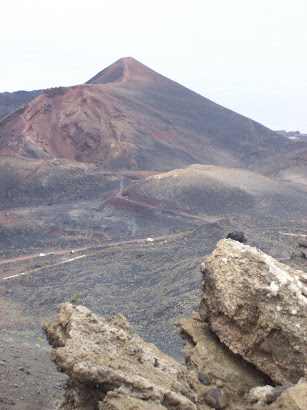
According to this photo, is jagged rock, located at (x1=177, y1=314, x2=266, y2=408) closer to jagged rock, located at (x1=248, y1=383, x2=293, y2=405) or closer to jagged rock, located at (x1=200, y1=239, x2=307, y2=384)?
jagged rock, located at (x1=200, y1=239, x2=307, y2=384)

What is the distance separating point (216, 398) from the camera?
5727mm

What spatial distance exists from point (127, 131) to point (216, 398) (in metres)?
42.1

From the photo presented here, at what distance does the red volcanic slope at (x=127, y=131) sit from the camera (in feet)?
144

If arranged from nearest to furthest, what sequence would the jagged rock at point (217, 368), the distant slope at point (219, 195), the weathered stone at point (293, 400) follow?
the weathered stone at point (293, 400) → the jagged rock at point (217, 368) → the distant slope at point (219, 195)

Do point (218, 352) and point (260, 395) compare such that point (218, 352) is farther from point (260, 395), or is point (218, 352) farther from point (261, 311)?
point (260, 395)

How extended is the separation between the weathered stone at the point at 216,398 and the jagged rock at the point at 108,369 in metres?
0.36

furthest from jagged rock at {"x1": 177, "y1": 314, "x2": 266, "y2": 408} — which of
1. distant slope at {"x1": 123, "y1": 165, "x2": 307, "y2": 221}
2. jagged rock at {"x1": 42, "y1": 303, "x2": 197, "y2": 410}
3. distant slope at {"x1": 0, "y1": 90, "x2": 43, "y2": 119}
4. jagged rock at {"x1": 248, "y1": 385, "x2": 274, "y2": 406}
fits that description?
distant slope at {"x1": 0, "y1": 90, "x2": 43, "y2": 119}

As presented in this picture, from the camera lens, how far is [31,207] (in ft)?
114

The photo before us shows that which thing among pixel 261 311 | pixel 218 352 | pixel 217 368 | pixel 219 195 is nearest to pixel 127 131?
pixel 219 195

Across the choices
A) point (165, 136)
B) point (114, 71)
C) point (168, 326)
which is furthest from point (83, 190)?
point (114, 71)

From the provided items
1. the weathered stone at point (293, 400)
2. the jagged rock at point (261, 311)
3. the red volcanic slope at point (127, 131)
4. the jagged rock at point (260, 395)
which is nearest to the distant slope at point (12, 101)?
the red volcanic slope at point (127, 131)

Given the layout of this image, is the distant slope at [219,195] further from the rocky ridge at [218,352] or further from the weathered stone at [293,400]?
the weathered stone at [293,400]

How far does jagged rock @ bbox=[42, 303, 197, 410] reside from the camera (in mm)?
4836

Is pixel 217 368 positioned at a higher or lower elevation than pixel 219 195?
lower
